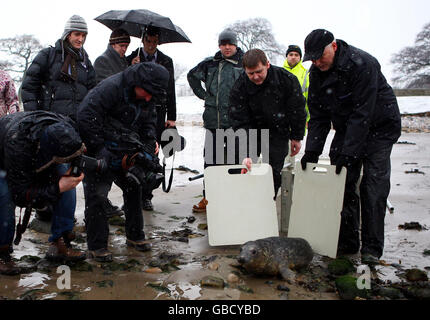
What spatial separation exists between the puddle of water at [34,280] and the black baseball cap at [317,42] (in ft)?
9.25

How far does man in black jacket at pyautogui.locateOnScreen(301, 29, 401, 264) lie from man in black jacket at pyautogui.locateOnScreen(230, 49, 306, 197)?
54cm

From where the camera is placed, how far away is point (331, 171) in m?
3.87

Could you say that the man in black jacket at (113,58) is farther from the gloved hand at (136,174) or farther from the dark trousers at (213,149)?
the gloved hand at (136,174)

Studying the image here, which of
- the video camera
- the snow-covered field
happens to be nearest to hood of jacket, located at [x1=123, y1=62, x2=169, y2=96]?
the video camera

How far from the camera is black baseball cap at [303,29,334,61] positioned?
12.2 ft

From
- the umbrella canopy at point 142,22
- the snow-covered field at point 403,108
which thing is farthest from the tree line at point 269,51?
the umbrella canopy at point 142,22

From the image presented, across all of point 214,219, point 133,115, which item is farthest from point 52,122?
point 214,219

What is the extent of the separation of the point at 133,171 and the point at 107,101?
0.63m

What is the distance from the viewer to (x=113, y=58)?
206 inches

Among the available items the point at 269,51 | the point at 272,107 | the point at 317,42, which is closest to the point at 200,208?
the point at 272,107

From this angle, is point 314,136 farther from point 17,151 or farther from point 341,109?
point 17,151

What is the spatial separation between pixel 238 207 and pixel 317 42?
5.48 ft

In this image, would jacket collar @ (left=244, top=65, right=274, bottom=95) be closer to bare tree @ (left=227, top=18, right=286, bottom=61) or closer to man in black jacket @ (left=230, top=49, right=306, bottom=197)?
man in black jacket @ (left=230, top=49, right=306, bottom=197)

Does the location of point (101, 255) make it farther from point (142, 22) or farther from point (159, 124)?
point (142, 22)
